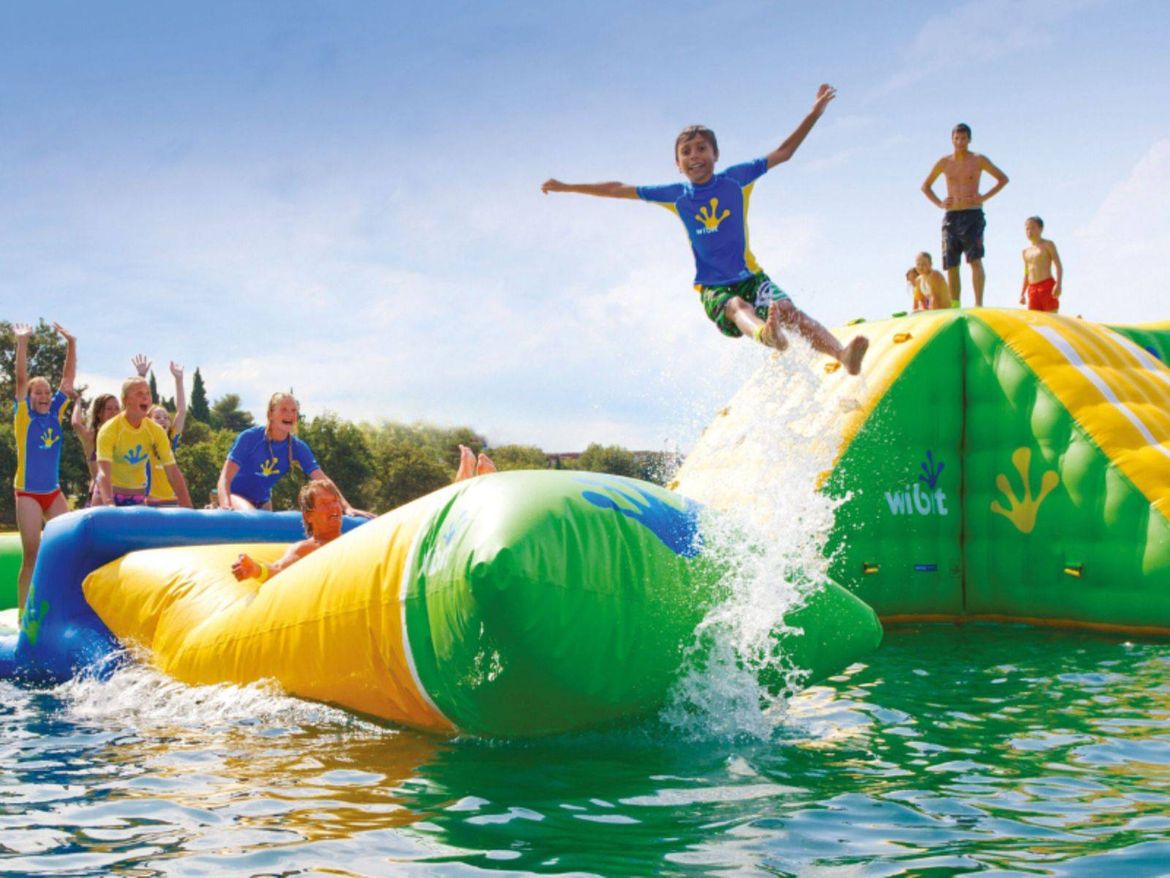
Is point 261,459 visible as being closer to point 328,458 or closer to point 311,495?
point 311,495

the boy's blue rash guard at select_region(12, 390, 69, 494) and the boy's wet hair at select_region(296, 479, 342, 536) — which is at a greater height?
the boy's blue rash guard at select_region(12, 390, 69, 494)

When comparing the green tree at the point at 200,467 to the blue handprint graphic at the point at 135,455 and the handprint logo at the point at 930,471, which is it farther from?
the handprint logo at the point at 930,471

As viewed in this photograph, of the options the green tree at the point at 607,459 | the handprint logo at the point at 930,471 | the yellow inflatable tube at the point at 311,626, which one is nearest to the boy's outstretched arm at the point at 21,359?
the yellow inflatable tube at the point at 311,626

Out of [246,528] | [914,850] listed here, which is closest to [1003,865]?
[914,850]

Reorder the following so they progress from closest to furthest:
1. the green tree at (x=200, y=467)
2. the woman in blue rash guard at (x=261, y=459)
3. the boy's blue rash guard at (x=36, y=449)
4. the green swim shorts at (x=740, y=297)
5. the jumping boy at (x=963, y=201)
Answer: the green swim shorts at (x=740, y=297) < the woman in blue rash guard at (x=261, y=459) < the boy's blue rash guard at (x=36, y=449) < the jumping boy at (x=963, y=201) < the green tree at (x=200, y=467)

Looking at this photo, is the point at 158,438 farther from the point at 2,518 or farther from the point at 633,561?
the point at 2,518

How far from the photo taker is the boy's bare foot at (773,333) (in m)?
5.14

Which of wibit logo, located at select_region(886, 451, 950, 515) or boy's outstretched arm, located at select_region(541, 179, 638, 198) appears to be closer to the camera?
boy's outstretched arm, located at select_region(541, 179, 638, 198)

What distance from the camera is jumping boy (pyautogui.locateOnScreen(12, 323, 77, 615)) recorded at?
7.64 metres

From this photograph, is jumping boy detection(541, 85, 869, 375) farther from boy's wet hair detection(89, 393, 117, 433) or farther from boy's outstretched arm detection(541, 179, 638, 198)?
boy's wet hair detection(89, 393, 117, 433)

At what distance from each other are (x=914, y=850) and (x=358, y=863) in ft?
4.45

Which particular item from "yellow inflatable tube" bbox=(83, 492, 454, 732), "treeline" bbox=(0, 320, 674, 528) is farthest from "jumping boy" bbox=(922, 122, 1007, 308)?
"treeline" bbox=(0, 320, 674, 528)

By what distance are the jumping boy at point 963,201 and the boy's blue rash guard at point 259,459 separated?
5.86 m

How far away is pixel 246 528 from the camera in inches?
257
